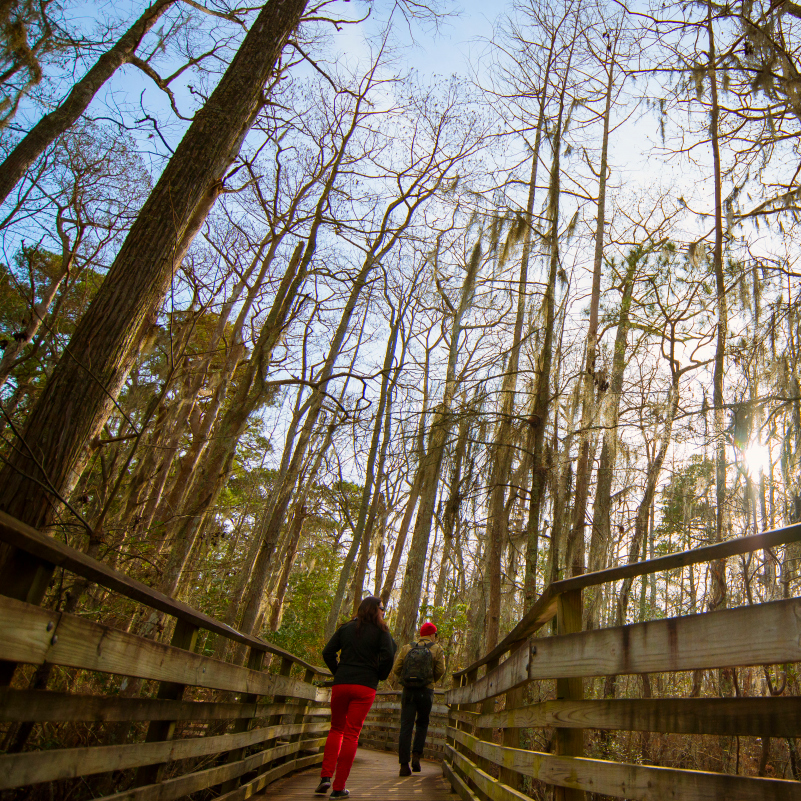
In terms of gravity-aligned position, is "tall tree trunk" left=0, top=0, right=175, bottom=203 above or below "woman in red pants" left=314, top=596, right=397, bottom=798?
above

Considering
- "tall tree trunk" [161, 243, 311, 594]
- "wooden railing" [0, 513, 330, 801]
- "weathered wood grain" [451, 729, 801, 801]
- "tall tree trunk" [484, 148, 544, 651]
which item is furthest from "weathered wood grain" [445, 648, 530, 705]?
"tall tree trunk" [161, 243, 311, 594]

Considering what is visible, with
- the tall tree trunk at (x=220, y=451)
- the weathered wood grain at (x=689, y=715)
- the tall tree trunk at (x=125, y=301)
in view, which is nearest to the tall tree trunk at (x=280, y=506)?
the tall tree trunk at (x=220, y=451)

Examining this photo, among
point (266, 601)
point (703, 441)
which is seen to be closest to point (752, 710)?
point (703, 441)

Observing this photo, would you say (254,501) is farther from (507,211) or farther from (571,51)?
(571,51)

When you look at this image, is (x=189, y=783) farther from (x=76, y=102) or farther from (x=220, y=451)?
(x=76, y=102)

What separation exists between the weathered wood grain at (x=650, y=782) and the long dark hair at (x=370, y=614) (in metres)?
2.39

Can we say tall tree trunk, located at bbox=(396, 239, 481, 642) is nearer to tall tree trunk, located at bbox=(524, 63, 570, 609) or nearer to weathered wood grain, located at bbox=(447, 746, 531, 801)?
tall tree trunk, located at bbox=(524, 63, 570, 609)

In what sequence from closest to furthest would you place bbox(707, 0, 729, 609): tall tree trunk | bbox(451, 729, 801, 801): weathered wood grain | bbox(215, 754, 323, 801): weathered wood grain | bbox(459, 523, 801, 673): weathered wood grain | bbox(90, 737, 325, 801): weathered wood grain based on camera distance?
bbox(451, 729, 801, 801): weathered wood grain
bbox(459, 523, 801, 673): weathered wood grain
bbox(90, 737, 325, 801): weathered wood grain
bbox(215, 754, 323, 801): weathered wood grain
bbox(707, 0, 729, 609): tall tree trunk

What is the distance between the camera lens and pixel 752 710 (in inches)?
62.8

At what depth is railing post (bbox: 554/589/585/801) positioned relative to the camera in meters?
2.31

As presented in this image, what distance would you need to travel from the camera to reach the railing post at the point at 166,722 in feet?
8.88

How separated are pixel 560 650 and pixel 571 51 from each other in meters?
9.19

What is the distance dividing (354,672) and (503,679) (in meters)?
1.79

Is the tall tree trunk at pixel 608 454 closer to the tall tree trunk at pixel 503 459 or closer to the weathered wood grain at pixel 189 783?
the tall tree trunk at pixel 503 459
